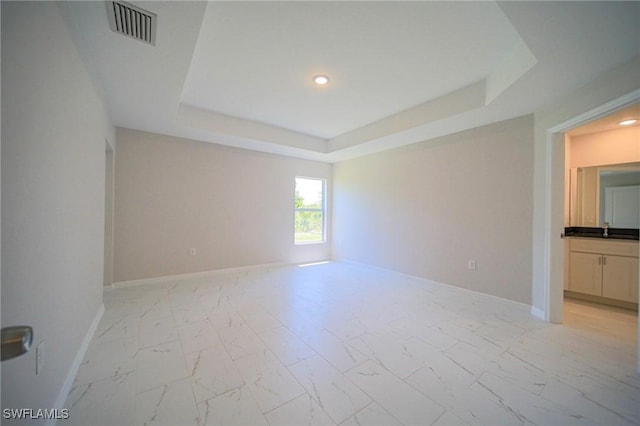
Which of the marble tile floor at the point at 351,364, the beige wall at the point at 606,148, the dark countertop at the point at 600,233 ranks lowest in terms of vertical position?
the marble tile floor at the point at 351,364

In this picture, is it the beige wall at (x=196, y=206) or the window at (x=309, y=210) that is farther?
the window at (x=309, y=210)

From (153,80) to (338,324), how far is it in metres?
2.95

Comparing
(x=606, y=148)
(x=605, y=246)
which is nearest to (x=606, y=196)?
(x=606, y=148)

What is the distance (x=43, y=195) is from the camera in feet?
4.12

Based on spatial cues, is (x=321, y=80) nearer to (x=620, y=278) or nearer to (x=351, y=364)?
(x=351, y=364)

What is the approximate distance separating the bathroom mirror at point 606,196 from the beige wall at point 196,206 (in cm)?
457

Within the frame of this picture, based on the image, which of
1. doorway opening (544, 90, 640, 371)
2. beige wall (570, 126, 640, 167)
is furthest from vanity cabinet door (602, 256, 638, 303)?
beige wall (570, 126, 640, 167)

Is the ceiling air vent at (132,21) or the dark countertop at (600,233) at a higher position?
the ceiling air vent at (132,21)

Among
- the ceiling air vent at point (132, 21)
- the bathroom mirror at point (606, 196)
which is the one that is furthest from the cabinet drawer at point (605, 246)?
the ceiling air vent at point (132, 21)

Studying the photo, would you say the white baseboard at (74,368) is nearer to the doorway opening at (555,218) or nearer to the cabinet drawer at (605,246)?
the doorway opening at (555,218)

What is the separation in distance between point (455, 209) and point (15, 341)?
13.6 ft

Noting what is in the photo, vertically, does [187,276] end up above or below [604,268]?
below

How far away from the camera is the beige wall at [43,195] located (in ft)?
3.23

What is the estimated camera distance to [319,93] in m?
2.96
